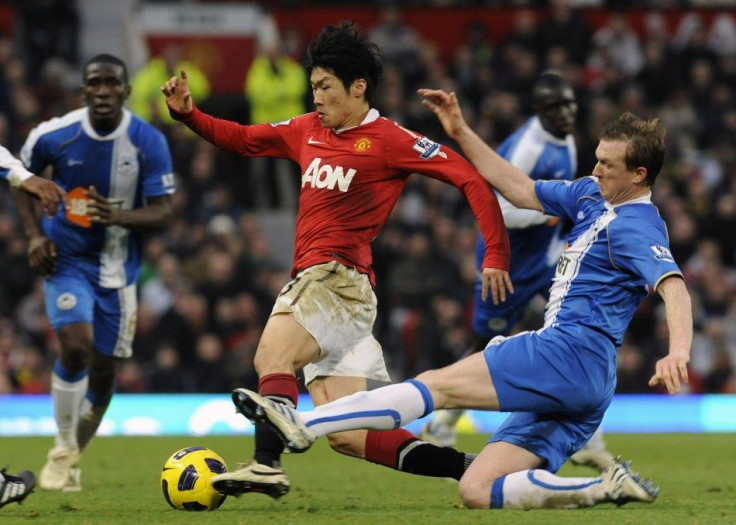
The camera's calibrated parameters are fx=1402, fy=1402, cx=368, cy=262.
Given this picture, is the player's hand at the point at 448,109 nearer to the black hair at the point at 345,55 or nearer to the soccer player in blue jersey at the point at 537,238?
the black hair at the point at 345,55

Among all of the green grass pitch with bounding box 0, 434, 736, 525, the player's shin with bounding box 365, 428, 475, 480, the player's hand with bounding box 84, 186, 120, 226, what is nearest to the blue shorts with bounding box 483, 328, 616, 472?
the green grass pitch with bounding box 0, 434, 736, 525

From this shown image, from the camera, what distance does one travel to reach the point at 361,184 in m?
7.01

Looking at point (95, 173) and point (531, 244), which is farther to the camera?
point (531, 244)

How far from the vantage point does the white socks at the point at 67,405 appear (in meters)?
8.74

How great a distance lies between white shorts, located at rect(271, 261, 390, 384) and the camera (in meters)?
6.77

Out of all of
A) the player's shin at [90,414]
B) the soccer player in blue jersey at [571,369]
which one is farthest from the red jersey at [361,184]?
the player's shin at [90,414]

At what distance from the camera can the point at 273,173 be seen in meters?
19.0

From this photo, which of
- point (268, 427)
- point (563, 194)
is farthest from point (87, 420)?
point (563, 194)

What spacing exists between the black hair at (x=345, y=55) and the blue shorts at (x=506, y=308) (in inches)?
103

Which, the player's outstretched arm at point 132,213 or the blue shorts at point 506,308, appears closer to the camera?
the player's outstretched arm at point 132,213

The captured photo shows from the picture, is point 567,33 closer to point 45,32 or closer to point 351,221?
point 45,32

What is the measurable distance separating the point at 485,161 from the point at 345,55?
0.88m

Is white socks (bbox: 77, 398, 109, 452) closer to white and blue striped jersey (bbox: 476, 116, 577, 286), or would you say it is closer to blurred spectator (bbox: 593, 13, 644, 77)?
white and blue striped jersey (bbox: 476, 116, 577, 286)

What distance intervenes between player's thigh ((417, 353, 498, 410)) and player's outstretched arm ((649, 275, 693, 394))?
76cm
